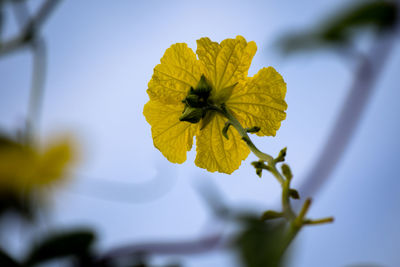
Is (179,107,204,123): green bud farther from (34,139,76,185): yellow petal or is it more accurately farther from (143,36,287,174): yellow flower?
(34,139,76,185): yellow petal

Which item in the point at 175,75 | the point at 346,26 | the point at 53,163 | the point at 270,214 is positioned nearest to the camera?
the point at 270,214

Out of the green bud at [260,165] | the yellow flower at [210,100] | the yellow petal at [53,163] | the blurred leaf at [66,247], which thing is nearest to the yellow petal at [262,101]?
the yellow flower at [210,100]

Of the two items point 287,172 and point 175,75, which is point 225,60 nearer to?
point 175,75

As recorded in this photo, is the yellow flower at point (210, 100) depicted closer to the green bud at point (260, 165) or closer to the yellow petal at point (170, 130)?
the yellow petal at point (170, 130)

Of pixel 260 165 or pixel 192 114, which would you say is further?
pixel 192 114

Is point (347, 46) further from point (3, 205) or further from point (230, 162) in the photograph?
point (3, 205)

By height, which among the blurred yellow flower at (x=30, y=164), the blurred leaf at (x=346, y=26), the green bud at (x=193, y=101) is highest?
the blurred yellow flower at (x=30, y=164)

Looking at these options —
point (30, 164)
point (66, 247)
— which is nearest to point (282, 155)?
point (66, 247)
